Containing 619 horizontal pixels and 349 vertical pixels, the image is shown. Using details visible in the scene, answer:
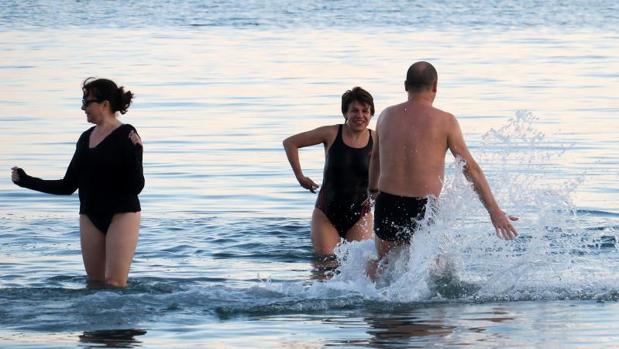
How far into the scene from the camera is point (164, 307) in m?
10.4

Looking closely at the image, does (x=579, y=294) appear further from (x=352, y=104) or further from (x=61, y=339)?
(x=61, y=339)

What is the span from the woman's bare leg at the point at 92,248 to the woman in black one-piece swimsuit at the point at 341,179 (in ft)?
7.60

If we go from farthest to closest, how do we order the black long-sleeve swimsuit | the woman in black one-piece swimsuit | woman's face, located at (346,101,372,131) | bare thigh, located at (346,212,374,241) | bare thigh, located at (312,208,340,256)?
bare thigh, located at (312,208,340,256), bare thigh, located at (346,212,374,241), the woman in black one-piece swimsuit, woman's face, located at (346,101,372,131), the black long-sleeve swimsuit

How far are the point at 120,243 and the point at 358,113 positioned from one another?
8.86 feet

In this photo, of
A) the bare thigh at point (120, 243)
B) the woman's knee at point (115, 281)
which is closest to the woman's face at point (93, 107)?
the bare thigh at point (120, 243)

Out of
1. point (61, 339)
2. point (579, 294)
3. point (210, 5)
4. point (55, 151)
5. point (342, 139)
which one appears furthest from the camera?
Result: point (210, 5)

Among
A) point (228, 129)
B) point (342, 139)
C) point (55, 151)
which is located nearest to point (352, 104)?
point (342, 139)

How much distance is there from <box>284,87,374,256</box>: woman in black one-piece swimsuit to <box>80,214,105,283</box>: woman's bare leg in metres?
2.32

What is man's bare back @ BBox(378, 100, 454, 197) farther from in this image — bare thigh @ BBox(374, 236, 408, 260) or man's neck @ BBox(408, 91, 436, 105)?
bare thigh @ BBox(374, 236, 408, 260)

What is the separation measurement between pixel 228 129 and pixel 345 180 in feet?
32.6

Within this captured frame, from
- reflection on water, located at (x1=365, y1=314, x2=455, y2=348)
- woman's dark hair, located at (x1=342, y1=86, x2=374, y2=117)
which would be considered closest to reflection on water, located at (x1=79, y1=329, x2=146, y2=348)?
reflection on water, located at (x1=365, y1=314, x2=455, y2=348)

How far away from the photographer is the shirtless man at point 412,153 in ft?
32.7

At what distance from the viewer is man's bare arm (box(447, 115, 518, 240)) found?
31.9 ft

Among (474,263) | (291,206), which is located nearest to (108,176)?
(474,263)
